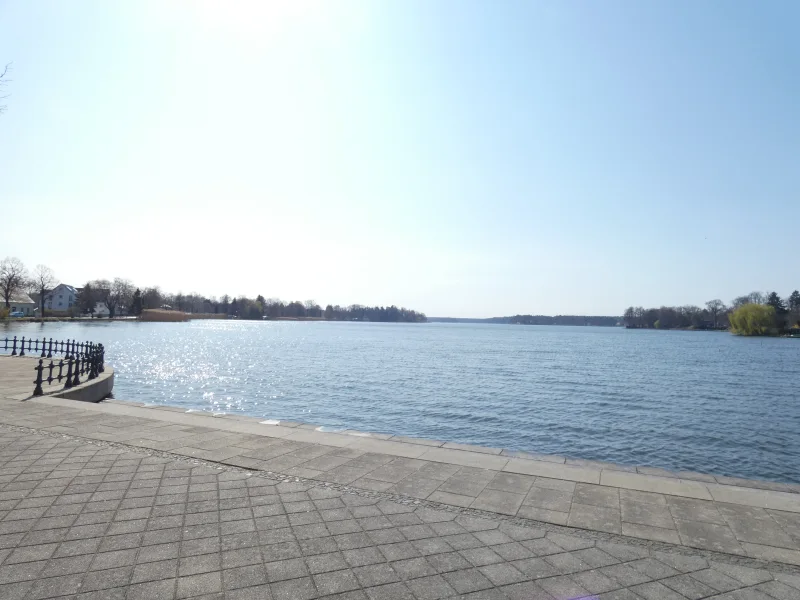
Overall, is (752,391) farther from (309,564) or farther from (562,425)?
(309,564)

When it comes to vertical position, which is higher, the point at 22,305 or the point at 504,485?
the point at 22,305

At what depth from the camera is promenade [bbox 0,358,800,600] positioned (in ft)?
13.1

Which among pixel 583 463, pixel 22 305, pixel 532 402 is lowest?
pixel 532 402

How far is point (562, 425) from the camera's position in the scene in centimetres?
1930

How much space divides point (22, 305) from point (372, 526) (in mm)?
134251

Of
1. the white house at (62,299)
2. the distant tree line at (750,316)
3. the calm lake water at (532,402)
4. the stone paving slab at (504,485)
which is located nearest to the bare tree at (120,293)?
the white house at (62,299)

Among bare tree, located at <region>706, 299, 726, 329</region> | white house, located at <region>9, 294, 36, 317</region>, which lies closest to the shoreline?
white house, located at <region>9, 294, 36, 317</region>

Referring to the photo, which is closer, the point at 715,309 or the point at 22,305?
the point at 22,305

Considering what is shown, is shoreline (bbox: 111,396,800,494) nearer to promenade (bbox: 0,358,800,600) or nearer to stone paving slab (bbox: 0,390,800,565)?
promenade (bbox: 0,358,800,600)

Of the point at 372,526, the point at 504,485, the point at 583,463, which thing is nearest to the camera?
the point at 372,526

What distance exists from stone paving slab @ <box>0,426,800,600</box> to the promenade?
2 centimetres

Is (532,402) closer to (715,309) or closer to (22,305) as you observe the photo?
(22,305)

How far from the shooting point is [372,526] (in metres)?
5.15

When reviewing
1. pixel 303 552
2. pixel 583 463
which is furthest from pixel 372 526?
pixel 583 463
